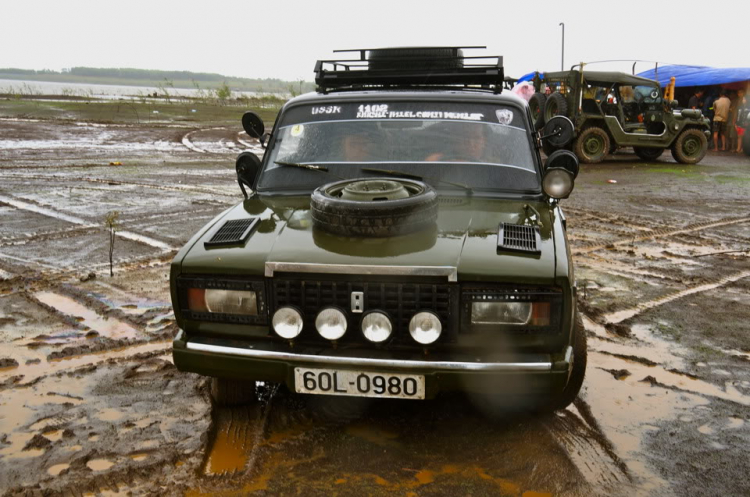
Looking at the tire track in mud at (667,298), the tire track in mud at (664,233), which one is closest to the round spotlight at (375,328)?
the tire track in mud at (667,298)

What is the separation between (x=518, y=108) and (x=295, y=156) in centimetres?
151

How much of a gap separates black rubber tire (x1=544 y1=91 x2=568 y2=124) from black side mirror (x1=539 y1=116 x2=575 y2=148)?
1093cm

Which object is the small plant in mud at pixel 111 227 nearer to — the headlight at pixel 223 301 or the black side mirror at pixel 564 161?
the headlight at pixel 223 301

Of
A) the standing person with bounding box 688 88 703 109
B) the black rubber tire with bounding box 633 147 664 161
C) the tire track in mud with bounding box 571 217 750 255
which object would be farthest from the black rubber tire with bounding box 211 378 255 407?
the standing person with bounding box 688 88 703 109

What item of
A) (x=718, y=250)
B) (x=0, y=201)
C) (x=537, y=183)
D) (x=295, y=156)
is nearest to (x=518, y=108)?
(x=537, y=183)

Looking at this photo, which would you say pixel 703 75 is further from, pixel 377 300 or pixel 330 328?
pixel 330 328

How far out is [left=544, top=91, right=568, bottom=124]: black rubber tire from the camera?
49.1ft

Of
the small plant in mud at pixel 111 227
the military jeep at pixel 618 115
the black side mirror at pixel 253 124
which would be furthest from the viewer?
the military jeep at pixel 618 115

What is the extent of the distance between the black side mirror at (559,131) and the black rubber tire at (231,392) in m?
2.36

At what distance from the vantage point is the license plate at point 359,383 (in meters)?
2.89

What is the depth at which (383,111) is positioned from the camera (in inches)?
171

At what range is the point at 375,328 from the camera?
292 centimetres

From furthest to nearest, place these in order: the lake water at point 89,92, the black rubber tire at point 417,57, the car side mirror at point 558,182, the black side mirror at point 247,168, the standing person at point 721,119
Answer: the lake water at point 89,92, the standing person at point 721,119, the black rubber tire at point 417,57, the black side mirror at point 247,168, the car side mirror at point 558,182

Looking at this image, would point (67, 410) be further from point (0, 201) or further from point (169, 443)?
point (0, 201)
